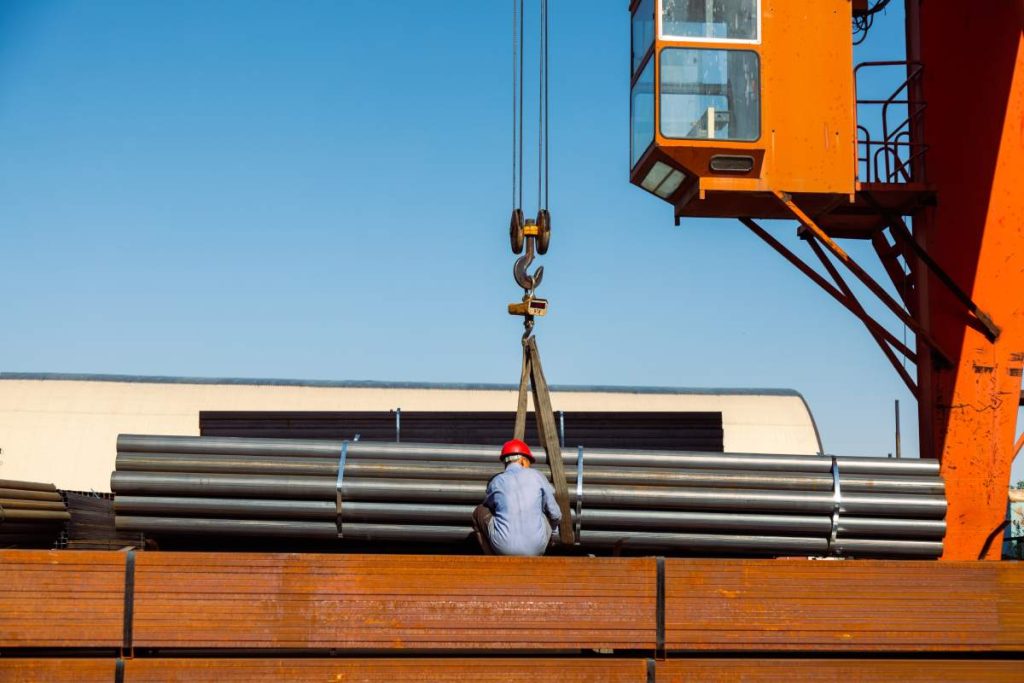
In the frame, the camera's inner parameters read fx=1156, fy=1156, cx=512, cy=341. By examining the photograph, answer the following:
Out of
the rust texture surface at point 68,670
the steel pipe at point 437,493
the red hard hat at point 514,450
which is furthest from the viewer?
the steel pipe at point 437,493

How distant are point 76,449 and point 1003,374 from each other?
67.3 ft

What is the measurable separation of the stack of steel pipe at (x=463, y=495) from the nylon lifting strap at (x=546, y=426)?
23.9 inches

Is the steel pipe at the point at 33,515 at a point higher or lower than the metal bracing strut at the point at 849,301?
lower

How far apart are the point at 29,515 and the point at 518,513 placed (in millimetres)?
10465

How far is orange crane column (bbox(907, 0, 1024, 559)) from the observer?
37.5 feet

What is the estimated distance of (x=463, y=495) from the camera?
8.91m

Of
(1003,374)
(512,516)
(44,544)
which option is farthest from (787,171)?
(44,544)

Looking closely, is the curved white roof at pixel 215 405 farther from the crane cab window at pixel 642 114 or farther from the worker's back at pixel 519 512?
the worker's back at pixel 519 512

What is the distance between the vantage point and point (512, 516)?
7.20 meters

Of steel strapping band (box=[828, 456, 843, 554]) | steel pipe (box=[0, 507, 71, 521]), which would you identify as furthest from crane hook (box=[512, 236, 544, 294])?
steel pipe (box=[0, 507, 71, 521])

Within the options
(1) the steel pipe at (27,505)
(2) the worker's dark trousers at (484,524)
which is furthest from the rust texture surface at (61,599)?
(1) the steel pipe at (27,505)

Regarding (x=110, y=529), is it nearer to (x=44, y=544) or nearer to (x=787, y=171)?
(x=44, y=544)

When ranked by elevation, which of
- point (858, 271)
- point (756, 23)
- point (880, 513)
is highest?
point (756, 23)

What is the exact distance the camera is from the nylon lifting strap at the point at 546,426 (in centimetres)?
802
